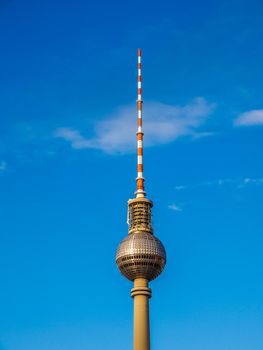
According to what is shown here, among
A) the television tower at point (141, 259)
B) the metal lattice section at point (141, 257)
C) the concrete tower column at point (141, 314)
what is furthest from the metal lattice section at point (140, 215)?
the concrete tower column at point (141, 314)

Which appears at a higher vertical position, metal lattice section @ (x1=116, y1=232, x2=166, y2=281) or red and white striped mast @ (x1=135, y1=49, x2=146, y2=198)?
red and white striped mast @ (x1=135, y1=49, x2=146, y2=198)

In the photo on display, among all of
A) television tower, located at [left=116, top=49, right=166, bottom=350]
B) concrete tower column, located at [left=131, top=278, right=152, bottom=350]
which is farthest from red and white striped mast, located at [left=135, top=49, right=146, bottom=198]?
concrete tower column, located at [left=131, top=278, right=152, bottom=350]

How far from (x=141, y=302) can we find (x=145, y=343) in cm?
748

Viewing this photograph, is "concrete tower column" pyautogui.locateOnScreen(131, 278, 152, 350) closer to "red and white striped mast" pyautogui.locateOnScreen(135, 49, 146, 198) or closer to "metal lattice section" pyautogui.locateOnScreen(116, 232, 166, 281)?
"metal lattice section" pyautogui.locateOnScreen(116, 232, 166, 281)

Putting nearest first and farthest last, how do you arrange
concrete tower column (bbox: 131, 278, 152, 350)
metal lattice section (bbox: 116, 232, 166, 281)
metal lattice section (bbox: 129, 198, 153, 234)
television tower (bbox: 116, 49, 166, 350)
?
concrete tower column (bbox: 131, 278, 152, 350) → television tower (bbox: 116, 49, 166, 350) → metal lattice section (bbox: 116, 232, 166, 281) → metal lattice section (bbox: 129, 198, 153, 234)

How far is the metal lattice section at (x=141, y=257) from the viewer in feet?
438

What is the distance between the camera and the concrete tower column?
421ft

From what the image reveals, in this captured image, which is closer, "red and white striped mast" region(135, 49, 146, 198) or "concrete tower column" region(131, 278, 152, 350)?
"concrete tower column" region(131, 278, 152, 350)

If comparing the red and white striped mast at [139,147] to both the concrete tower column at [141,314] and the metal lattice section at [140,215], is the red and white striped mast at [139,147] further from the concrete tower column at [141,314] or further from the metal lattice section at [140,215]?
the concrete tower column at [141,314]

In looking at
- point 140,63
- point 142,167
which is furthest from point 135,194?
point 140,63

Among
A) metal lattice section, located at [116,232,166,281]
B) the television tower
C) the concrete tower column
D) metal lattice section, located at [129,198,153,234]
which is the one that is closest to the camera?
the concrete tower column

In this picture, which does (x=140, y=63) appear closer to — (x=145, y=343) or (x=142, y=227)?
(x=142, y=227)

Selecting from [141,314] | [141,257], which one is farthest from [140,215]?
[141,314]

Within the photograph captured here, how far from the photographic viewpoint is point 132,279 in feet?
445
